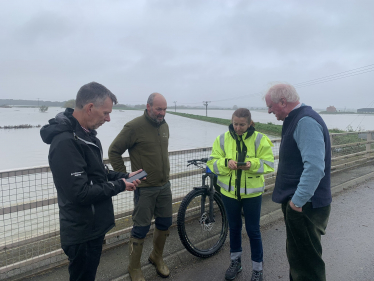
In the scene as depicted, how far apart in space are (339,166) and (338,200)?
242cm

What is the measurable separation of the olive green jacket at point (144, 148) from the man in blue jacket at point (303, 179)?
3.78ft

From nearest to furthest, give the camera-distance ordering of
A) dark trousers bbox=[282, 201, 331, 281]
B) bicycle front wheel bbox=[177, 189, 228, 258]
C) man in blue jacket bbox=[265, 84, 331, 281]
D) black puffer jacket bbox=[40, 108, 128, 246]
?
black puffer jacket bbox=[40, 108, 128, 246] → man in blue jacket bbox=[265, 84, 331, 281] → dark trousers bbox=[282, 201, 331, 281] → bicycle front wheel bbox=[177, 189, 228, 258]

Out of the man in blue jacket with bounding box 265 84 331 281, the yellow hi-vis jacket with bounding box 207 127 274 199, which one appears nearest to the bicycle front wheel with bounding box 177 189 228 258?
the yellow hi-vis jacket with bounding box 207 127 274 199

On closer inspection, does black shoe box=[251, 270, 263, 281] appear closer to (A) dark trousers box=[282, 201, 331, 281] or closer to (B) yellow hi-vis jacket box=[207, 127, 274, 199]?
(A) dark trousers box=[282, 201, 331, 281]

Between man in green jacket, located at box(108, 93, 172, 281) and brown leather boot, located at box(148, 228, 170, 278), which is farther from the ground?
man in green jacket, located at box(108, 93, 172, 281)

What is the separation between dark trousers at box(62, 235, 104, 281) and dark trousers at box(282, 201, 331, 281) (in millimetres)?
1486

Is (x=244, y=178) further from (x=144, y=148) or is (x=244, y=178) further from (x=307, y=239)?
(x=144, y=148)

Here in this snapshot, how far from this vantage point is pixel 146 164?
2.62 m

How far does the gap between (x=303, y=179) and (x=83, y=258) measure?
1624 millimetres

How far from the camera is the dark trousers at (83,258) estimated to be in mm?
1688

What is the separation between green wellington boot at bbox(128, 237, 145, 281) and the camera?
8.46ft

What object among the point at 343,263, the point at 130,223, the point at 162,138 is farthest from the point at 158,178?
the point at 343,263

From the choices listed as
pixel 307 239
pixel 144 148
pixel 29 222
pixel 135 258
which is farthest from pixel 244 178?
pixel 29 222

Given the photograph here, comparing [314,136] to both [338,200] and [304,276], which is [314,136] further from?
[338,200]
